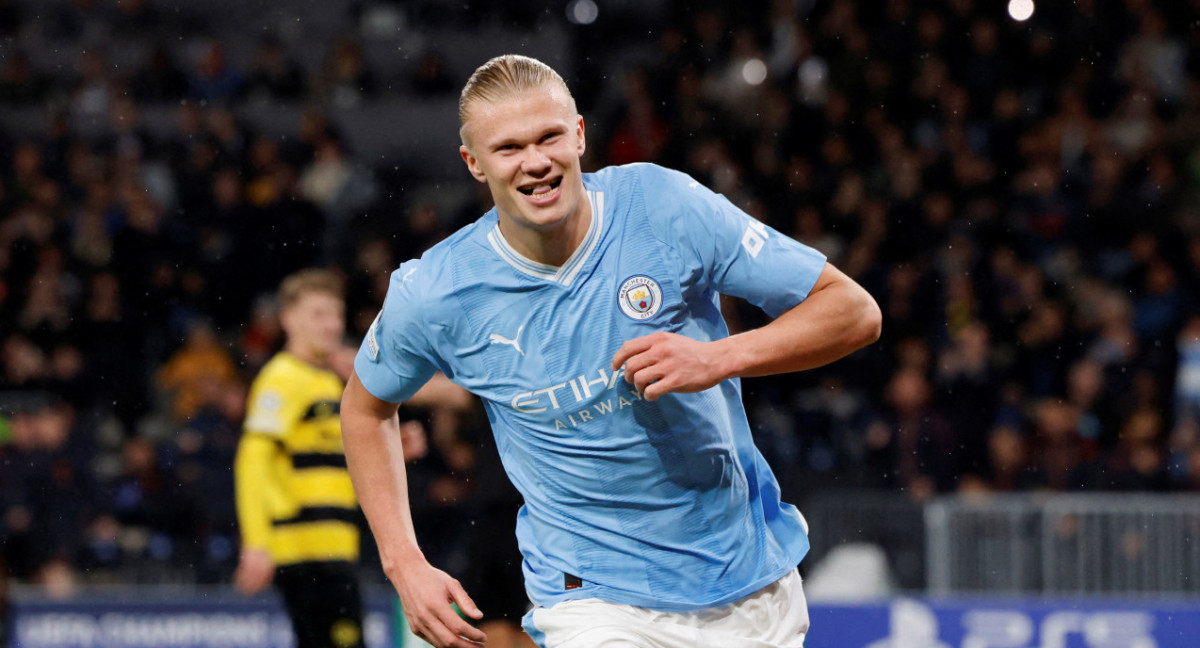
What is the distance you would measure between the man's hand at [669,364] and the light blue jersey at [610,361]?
313mm

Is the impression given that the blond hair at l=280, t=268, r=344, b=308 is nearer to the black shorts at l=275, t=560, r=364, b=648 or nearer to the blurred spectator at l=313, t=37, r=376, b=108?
the black shorts at l=275, t=560, r=364, b=648

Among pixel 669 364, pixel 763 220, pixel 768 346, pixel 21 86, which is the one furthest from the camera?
pixel 21 86

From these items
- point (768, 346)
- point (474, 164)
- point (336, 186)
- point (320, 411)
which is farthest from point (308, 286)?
point (336, 186)

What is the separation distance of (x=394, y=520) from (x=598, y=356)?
68cm

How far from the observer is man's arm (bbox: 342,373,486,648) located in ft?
10.6

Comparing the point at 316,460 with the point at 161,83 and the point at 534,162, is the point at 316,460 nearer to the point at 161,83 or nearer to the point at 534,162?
the point at 534,162

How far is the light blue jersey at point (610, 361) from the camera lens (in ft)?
10.7

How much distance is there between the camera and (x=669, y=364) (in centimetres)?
290

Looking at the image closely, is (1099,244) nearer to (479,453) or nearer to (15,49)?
(479,453)

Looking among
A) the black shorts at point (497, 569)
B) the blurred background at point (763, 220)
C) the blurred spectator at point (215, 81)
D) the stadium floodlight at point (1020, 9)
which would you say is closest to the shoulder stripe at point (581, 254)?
the black shorts at point (497, 569)

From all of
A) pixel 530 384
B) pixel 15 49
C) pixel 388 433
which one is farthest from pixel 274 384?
pixel 15 49

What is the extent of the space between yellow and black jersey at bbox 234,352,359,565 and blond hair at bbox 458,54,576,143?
3226 millimetres

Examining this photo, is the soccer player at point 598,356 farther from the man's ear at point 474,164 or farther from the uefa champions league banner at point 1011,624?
the uefa champions league banner at point 1011,624

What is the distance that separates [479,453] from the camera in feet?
23.0
